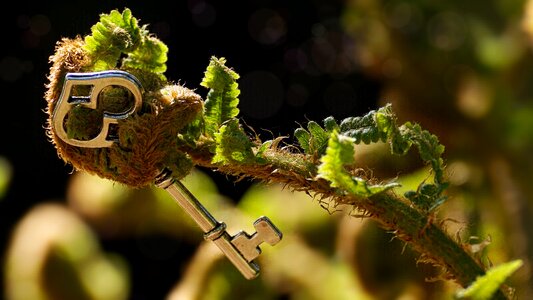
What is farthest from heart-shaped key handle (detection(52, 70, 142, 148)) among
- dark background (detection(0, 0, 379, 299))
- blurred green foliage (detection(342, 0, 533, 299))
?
dark background (detection(0, 0, 379, 299))

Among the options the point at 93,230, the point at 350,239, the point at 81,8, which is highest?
the point at 81,8

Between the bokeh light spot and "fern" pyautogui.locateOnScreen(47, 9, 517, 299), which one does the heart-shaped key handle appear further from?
the bokeh light spot

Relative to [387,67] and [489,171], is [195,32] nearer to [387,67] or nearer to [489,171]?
[387,67]

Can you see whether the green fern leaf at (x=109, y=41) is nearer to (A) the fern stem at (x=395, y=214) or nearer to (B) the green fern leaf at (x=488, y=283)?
(A) the fern stem at (x=395, y=214)

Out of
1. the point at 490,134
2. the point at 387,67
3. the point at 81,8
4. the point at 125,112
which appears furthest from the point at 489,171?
the point at 125,112

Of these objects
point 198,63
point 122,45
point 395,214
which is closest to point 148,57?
point 122,45
